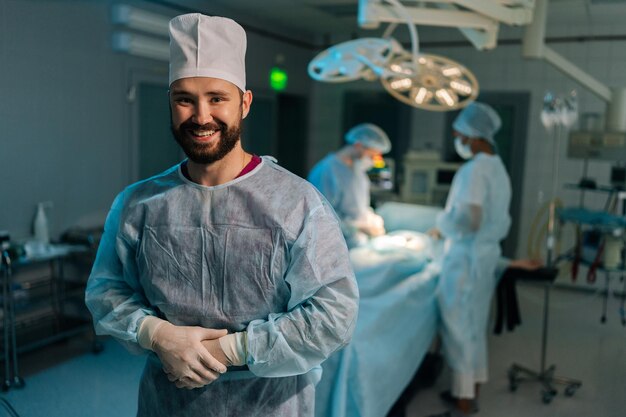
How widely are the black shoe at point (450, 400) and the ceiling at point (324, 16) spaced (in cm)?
221

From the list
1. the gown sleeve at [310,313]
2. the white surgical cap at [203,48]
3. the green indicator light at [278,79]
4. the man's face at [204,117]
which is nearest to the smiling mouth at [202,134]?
the man's face at [204,117]

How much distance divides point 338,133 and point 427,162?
1.26 metres

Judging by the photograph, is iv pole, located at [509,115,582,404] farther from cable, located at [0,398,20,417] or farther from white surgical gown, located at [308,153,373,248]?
cable, located at [0,398,20,417]

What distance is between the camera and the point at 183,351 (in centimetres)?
124

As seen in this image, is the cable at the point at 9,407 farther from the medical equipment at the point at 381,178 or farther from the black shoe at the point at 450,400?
the medical equipment at the point at 381,178

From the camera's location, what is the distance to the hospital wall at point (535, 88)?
4.90 meters

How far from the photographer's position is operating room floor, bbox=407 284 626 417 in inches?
101

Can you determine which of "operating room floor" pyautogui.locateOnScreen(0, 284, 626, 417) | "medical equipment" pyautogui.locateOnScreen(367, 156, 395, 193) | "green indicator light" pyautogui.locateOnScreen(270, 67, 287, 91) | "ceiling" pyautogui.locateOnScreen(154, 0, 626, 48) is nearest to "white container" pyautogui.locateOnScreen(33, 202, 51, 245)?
"operating room floor" pyautogui.locateOnScreen(0, 284, 626, 417)

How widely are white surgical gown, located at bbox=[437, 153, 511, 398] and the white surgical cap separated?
1858mm

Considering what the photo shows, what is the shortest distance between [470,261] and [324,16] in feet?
9.34

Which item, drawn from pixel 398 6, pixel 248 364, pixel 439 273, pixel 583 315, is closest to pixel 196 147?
pixel 248 364

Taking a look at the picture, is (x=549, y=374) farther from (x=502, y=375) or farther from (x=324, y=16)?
(x=324, y=16)

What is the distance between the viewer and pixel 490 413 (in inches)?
113

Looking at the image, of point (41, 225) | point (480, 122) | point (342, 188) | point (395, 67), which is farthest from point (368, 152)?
point (41, 225)
